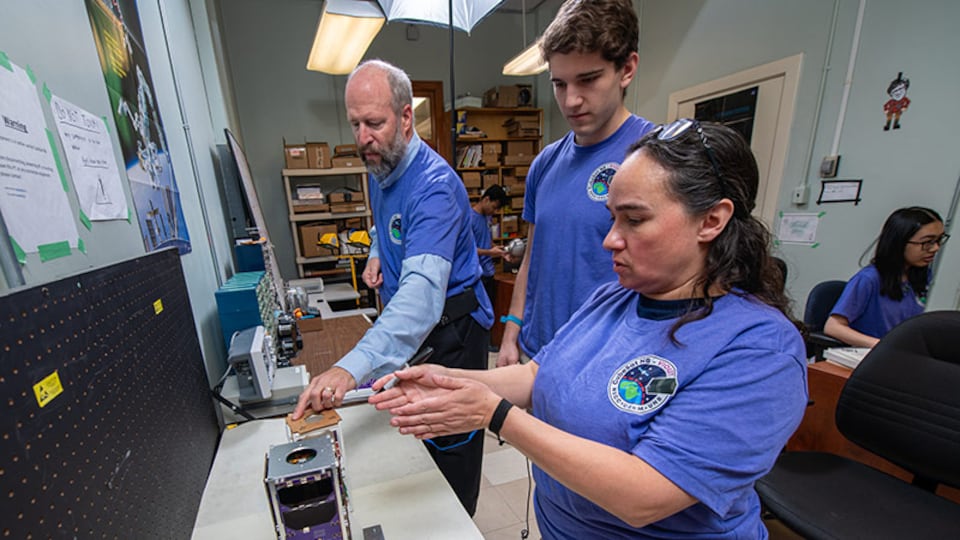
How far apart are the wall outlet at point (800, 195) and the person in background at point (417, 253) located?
245 cm

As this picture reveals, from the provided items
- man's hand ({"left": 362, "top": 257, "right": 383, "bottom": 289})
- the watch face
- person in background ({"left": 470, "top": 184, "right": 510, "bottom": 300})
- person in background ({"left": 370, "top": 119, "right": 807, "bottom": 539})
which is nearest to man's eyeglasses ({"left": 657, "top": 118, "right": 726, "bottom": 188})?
person in background ({"left": 370, "top": 119, "right": 807, "bottom": 539})

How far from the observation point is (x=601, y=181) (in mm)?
1076

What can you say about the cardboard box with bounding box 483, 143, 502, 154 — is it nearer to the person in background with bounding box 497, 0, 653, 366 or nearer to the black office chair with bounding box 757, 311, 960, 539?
the person in background with bounding box 497, 0, 653, 366

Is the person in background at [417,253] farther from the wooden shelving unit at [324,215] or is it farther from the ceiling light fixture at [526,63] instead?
the wooden shelving unit at [324,215]

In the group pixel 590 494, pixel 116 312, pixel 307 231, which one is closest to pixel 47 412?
pixel 116 312

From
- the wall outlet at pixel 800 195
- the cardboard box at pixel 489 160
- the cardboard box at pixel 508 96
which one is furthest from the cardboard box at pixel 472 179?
the wall outlet at pixel 800 195

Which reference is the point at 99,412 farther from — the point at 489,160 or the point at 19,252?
the point at 489,160

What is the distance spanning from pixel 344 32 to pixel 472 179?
2520mm

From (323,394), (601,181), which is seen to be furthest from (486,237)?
(323,394)

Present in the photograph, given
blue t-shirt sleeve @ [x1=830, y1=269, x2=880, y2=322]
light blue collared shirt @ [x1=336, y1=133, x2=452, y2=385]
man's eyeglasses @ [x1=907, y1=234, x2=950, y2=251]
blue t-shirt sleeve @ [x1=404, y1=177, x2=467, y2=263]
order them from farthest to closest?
blue t-shirt sleeve @ [x1=830, y1=269, x2=880, y2=322] → man's eyeglasses @ [x1=907, y1=234, x2=950, y2=251] → blue t-shirt sleeve @ [x1=404, y1=177, x2=467, y2=263] → light blue collared shirt @ [x1=336, y1=133, x2=452, y2=385]

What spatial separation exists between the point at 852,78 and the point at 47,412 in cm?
344

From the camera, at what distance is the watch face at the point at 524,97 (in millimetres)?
4777

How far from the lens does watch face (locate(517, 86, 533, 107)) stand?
4777 millimetres

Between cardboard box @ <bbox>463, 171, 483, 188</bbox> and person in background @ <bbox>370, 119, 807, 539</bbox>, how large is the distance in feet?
13.4
